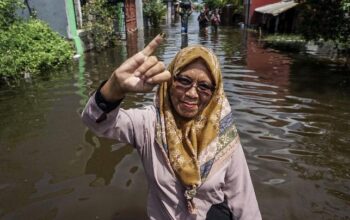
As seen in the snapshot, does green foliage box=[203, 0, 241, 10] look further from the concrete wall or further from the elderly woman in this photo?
the elderly woman

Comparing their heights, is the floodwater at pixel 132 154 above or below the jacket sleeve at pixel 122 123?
below

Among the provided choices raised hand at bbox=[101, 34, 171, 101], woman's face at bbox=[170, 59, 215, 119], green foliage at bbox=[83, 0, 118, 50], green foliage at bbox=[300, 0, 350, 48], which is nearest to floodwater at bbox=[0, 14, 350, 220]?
woman's face at bbox=[170, 59, 215, 119]

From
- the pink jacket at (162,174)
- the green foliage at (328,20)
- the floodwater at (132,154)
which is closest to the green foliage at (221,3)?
the green foliage at (328,20)

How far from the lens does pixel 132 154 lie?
16.8 feet

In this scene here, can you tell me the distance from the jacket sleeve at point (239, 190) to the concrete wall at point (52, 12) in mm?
12110

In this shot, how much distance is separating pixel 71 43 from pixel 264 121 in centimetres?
918

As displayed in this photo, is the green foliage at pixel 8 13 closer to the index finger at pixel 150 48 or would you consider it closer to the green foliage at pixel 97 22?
the green foliage at pixel 97 22

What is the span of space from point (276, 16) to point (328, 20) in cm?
1243

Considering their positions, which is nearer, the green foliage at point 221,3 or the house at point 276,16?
the house at point 276,16

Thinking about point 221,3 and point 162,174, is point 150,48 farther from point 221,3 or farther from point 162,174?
point 221,3

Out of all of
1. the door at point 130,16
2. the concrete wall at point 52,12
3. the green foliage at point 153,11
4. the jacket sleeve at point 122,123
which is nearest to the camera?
the jacket sleeve at point 122,123

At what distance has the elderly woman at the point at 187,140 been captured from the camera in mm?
2002

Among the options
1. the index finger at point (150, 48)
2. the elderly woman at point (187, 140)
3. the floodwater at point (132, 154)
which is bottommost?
the floodwater at point (132, 154)

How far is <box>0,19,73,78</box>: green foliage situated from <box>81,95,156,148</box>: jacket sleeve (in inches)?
295
